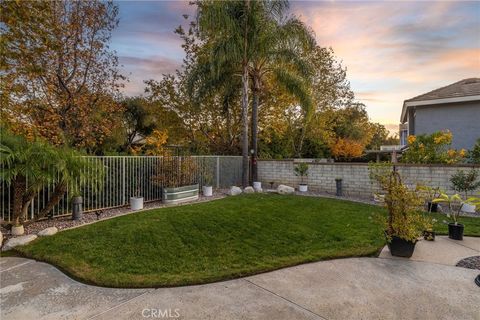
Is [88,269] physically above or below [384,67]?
below

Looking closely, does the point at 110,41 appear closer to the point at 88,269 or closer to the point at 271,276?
the point at 88,269

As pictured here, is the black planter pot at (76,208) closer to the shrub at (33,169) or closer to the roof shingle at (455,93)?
the shrub at (33,169)

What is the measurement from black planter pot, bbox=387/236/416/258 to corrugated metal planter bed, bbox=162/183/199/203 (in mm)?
5821

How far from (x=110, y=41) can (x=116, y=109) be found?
8.32ft

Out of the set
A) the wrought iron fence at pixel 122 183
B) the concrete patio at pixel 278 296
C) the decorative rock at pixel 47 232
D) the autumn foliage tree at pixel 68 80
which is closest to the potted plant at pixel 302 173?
the wrought iron fence at pixel 122 183

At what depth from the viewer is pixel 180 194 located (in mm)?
7867

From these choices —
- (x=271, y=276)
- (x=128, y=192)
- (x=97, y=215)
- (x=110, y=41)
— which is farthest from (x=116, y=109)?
(x=271, y=276)

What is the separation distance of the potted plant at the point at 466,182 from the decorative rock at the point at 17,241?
1019cm

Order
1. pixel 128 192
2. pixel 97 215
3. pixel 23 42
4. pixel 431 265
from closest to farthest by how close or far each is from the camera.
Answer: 1. pixel 431 265
2. pixel 97 215
3. pixel 23 42
4. pixel 128 192

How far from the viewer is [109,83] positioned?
9609 millimetres

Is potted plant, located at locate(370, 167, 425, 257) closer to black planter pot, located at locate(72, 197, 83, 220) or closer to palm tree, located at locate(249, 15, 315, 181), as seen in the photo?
black planter pot, located at locate(72, 197, 83, 220)

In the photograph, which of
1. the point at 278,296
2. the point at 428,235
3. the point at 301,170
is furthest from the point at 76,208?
the point at 301,170

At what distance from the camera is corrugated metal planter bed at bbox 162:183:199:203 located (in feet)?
25.0

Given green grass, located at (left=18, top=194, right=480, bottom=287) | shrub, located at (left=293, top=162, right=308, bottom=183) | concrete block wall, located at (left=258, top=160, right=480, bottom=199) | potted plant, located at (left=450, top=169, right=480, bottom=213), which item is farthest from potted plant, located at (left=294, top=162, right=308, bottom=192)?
potted plant, located at (left=450, top=169, right=480, bottom=213)
